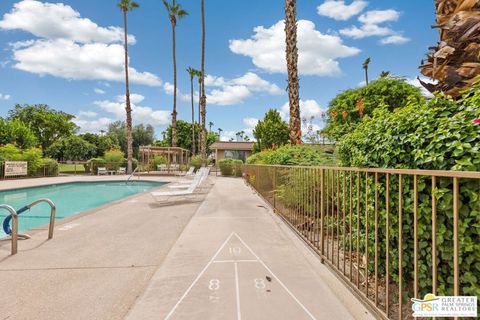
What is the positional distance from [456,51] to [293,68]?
691cm

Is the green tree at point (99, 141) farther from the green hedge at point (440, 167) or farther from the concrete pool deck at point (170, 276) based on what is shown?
the green hedge at point (440, 167)

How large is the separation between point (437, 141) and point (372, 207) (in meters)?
1.00

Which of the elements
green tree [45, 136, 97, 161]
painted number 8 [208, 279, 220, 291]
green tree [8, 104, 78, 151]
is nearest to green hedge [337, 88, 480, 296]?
painted number 8 [208, 279, 220, 291]

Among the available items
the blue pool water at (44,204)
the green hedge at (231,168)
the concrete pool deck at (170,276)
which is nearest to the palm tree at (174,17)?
the green hedge at (231,168)

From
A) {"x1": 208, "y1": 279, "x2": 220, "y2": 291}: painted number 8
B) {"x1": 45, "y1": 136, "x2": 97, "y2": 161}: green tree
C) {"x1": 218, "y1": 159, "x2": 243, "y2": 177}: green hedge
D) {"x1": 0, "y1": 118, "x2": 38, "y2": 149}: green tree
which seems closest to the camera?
{"x1": 208, "y1": 279, "x2": 220, "y2": 291}: painted number 8

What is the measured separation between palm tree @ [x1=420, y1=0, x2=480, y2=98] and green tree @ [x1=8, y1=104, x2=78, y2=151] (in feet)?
166

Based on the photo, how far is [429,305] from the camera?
1850 mm

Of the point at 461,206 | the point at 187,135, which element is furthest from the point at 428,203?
the point at 187,135

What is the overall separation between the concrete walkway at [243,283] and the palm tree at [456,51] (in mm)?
2346

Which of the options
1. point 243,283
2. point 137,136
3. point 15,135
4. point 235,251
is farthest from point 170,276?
point 137,136

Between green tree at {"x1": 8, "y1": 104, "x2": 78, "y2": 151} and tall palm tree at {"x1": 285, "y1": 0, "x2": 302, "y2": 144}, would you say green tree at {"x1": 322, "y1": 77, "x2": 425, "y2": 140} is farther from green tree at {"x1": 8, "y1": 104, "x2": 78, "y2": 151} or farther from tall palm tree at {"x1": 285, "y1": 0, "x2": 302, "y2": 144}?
green tree at {"x1": 8, "y1": 104, "x2": 78, "y2": 151}

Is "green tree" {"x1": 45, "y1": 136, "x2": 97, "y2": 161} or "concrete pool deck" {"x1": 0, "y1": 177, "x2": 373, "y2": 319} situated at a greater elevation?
"green tree" {"x1": 45, "y1": 136, "x2": 97, "y2": 161}

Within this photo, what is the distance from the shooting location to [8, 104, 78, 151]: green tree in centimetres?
4397

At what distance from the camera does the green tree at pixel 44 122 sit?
144 feet
